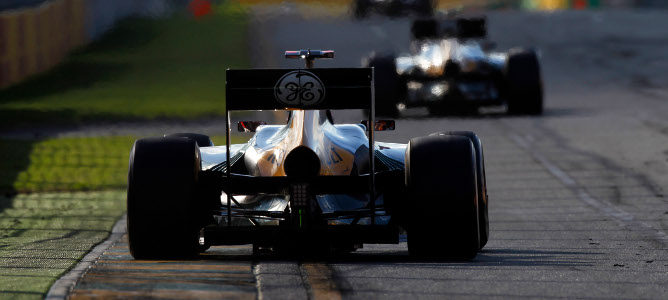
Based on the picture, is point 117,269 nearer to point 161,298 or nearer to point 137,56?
point 161,298

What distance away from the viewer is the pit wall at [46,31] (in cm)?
2816

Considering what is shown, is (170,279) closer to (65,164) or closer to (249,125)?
(249,125)

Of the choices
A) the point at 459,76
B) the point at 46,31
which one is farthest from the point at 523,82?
the point at 46,31

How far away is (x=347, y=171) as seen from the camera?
9984 millimetres

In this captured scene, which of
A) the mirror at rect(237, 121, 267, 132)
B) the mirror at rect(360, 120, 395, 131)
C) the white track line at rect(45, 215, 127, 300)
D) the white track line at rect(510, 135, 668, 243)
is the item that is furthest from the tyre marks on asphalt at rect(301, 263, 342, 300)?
the white track line at rect(510, 135, 668, 243)

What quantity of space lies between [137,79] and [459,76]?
13.4 meters

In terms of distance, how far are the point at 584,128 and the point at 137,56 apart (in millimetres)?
20607

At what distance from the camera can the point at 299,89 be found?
961 cm

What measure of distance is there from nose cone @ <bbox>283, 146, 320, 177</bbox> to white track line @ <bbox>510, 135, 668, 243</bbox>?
10.6 feet

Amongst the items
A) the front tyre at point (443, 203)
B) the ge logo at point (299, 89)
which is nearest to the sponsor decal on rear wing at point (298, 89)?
the ge logo at point (299, 89)

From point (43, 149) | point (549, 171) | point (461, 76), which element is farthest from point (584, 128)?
point (43, 149)

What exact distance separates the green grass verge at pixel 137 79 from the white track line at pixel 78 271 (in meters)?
12.6

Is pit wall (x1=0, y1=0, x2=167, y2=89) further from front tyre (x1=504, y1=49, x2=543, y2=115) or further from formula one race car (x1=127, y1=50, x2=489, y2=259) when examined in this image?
formula one race car (x1=127, y1=50, x2=489, y2=259)

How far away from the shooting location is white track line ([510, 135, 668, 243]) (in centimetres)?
1212
